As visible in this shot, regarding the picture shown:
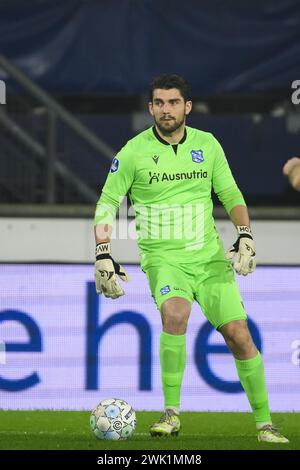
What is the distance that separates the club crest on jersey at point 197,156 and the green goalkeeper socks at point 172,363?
1.17 m

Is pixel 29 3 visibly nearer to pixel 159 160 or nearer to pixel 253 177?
pixel 253 177

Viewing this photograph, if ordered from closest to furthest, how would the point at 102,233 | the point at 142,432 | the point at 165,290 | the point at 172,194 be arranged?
the point at 165,290 → the point at 102,233 → the point at 172,194 → the point at 142,432

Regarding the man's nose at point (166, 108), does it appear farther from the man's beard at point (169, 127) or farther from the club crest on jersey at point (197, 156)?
the club crest on jersey at point (197, 156)

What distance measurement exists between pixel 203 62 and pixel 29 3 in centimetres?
184

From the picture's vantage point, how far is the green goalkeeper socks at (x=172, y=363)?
912cm

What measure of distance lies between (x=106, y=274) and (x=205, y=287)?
641mm

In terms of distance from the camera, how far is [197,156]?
9.48 metres

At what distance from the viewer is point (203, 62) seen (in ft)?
47.9

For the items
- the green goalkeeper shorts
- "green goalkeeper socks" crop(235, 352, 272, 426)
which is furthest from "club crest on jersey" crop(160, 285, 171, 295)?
"green goalkeeper socks" crop(235, 352, 272, 426)

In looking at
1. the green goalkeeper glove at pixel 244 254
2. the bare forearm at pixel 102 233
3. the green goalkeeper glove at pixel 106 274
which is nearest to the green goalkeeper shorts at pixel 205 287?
the green goalkeeper glove at pixel 244 254

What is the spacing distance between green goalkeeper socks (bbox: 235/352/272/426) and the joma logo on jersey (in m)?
1.26

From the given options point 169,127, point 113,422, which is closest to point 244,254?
point 169,127

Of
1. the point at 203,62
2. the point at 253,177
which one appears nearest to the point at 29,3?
the point at 203,62

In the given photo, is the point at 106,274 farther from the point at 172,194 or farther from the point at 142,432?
the point at 142,432
